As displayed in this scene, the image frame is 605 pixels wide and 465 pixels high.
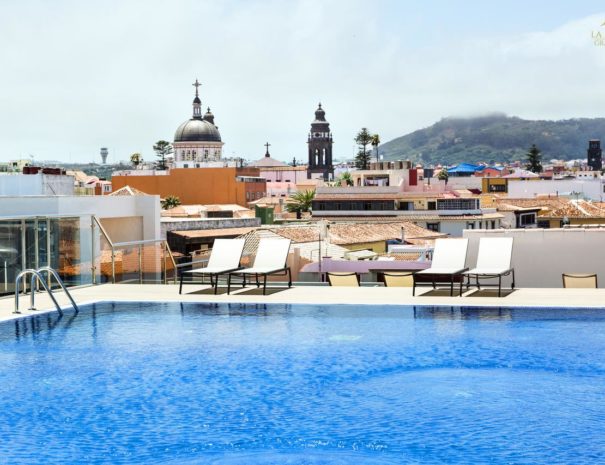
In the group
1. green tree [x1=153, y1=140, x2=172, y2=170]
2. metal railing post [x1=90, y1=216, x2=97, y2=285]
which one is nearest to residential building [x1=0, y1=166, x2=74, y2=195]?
metal railing post [x1=90, y1=216, x2=97, y2=285]

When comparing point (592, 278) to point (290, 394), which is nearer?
point (290, 394)

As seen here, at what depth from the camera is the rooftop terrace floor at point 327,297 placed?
38.3 ft

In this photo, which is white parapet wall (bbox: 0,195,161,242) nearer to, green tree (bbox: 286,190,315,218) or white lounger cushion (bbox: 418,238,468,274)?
white lounger cushion (bbox: 418,238,468,274)

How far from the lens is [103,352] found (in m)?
9.71

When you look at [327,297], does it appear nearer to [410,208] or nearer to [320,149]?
[410,208]

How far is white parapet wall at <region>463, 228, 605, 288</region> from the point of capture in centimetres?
1378

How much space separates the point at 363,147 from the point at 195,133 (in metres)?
26.3

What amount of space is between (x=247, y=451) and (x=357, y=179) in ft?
299

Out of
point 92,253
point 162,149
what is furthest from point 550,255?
point 162,149

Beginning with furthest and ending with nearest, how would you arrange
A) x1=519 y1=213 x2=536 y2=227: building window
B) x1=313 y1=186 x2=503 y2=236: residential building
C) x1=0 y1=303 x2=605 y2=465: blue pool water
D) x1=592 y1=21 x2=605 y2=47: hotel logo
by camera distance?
x1=519 y1=213 x2=536 y2=227: building window, x1=313 y1=186 x2=503 y2=236: residential building, x1=592 y1=21 x2=605 y2=47: hotel logo, x1=0 y1=303 x2=605 y2=465: blue pool water

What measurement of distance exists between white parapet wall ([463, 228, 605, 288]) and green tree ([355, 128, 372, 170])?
122903 mm

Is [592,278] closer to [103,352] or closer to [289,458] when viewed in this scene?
[103,352]

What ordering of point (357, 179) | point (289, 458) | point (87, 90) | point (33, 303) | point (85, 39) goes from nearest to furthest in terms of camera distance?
point (289, 458) → point (33, 303) → point (85, 39) → point (87, 90) → point (357, 179)

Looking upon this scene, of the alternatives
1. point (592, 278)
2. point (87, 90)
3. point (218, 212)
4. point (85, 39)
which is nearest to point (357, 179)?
point (218, 212)
